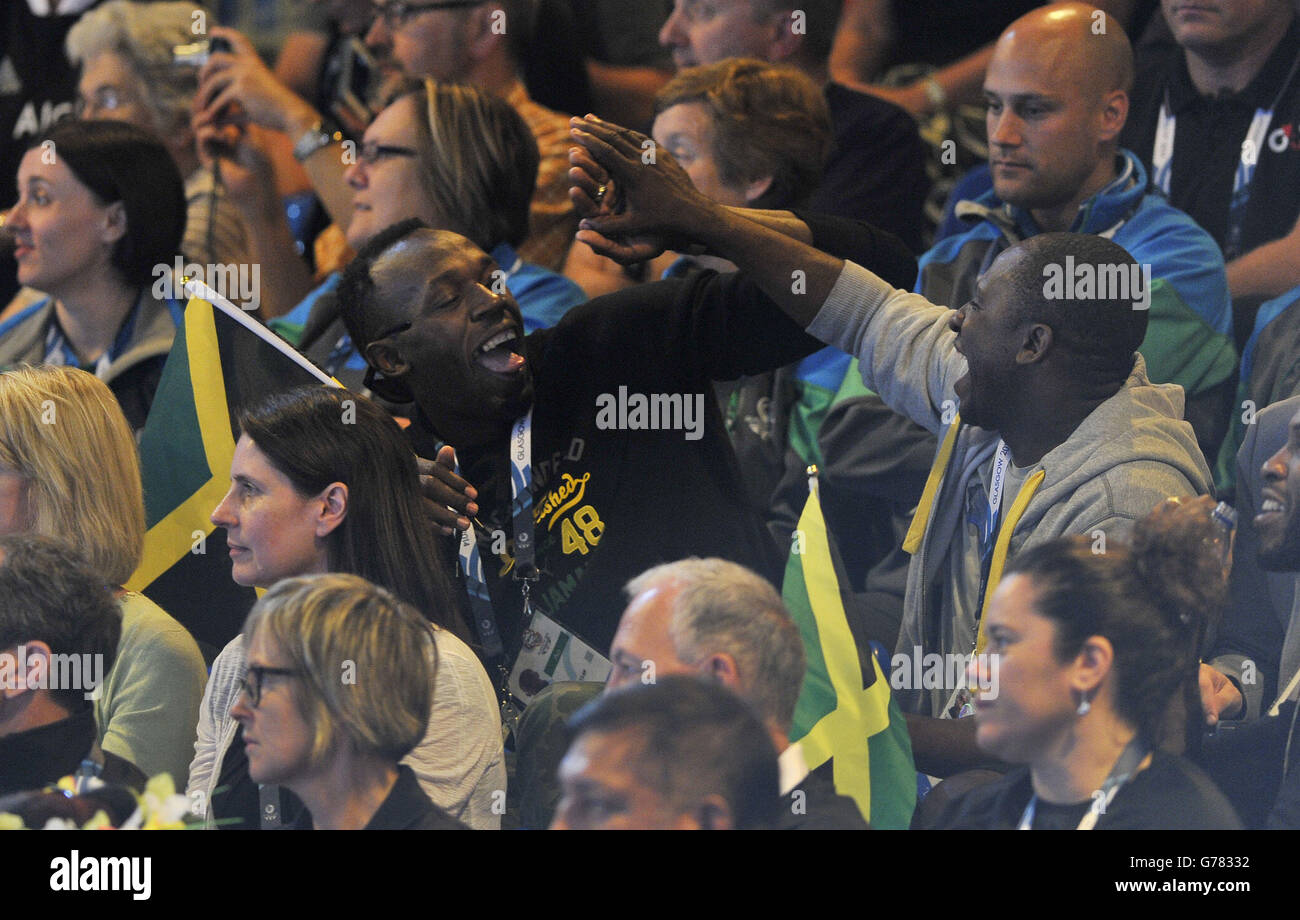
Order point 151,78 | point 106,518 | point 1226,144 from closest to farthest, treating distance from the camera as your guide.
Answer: point 106,518 → point 1226,144 → point 151,78

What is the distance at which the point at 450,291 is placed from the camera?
10.3ft

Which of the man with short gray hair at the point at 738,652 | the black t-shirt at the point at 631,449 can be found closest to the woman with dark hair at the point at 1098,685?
the man with short gray hair at the point at 738,652

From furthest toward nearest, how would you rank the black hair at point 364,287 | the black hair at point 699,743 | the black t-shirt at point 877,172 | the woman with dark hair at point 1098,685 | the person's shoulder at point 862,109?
the person's shoulder at point 862,109, the black t-shirt at point 877,172, the black hair at point 364,287, the woman with dark hair at point 1098,685, the black hair at point 699,743

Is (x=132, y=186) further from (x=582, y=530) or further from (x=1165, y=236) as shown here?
(x=1165, y=236)

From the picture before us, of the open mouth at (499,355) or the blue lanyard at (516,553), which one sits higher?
the open mouth at (499,355)

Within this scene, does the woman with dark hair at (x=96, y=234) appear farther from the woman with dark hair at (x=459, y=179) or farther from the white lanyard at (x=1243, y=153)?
the white lanyard at (x=1243, y=153)

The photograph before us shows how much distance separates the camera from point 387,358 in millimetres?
3180

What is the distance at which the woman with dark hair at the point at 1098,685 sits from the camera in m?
2.65

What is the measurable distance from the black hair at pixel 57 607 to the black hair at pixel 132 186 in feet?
3.39

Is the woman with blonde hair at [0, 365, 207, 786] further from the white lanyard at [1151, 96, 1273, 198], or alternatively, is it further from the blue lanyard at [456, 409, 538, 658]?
the white lanyard at [1151, 96, 1273, 198]

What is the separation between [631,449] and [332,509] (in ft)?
1.75

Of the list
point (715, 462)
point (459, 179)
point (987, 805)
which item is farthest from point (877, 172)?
point (987, 805)
